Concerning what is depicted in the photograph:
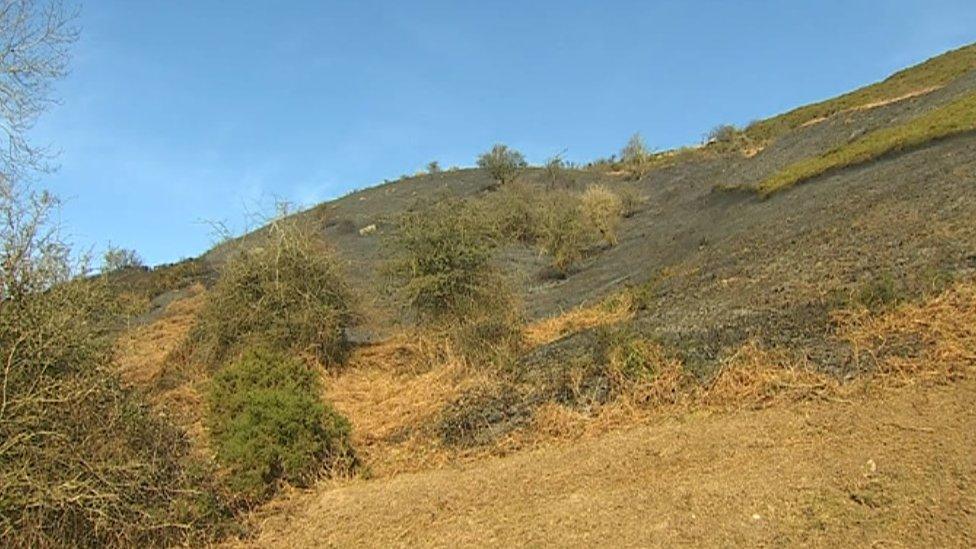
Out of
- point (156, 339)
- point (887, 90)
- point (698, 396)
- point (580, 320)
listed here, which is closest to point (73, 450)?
point (698, 396)

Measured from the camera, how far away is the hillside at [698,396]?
546cm

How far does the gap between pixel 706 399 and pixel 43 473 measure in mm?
5718

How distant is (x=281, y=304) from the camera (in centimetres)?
1528

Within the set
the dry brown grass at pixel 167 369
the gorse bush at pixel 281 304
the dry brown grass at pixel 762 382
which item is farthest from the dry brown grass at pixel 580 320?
the dry brown grass at pixel 167 369

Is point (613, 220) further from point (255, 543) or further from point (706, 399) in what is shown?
point (255, 543)

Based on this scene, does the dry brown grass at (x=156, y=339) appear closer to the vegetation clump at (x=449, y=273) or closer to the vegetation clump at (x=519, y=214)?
the vegetation clump at (x=449, y=273)

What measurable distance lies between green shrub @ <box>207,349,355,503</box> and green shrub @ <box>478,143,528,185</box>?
119 ft

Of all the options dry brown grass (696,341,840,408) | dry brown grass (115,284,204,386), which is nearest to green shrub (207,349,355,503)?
dry brown grass (115,284,204,386)

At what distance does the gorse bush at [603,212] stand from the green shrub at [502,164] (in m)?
10.9

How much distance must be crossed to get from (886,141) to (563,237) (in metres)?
10.6

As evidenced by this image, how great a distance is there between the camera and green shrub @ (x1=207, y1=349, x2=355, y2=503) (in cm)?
786

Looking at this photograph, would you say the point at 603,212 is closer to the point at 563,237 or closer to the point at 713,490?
the point at 563,237

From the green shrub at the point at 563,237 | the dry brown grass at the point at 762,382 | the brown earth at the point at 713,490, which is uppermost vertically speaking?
the green shrub at the point at 563,237

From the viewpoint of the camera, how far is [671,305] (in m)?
12.9
